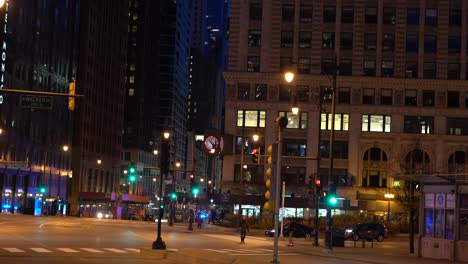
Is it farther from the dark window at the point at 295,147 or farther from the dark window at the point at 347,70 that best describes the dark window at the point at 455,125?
the dark window at the point at 295,147

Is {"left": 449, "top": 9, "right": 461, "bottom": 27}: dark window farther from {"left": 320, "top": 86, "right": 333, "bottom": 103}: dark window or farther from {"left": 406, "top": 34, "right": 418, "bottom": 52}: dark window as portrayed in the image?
{"left": 320, "top": 86, "right": 333, "bottom": 103}: dark window

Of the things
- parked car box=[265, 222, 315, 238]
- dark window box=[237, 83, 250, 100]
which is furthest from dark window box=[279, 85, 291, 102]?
parked car box=[265, 222, 315, 238]

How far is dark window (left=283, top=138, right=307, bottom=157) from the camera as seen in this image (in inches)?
3676

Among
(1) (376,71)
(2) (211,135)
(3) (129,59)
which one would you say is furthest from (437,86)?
(3) (129,59)

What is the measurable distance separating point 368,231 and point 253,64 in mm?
38648

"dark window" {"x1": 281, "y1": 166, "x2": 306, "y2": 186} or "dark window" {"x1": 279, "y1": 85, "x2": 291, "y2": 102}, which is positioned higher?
"dark window" {"x1": 279, "y1": 85, "x2": 291, "y2": 102}

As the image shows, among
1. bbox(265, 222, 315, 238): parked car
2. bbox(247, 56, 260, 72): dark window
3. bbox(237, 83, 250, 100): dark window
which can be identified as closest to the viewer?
bbox(265, 222, 315, 238): parked car

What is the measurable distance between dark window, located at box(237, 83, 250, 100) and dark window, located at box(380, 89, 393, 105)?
17.3 m

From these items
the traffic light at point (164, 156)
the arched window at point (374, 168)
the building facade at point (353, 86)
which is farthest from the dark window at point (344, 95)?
the traffic light at point (164, 156)

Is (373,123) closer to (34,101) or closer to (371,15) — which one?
(371,15)

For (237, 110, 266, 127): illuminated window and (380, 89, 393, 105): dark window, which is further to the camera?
(380, 89, 393, 105): dark window

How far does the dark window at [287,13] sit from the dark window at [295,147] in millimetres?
15739

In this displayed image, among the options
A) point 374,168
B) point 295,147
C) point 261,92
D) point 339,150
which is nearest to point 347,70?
point 339,150

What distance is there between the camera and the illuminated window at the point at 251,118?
309ft
